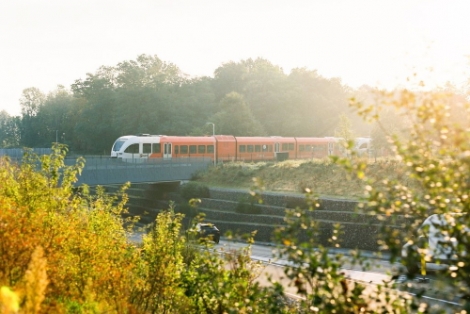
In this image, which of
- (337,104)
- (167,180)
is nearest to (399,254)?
(167,180)

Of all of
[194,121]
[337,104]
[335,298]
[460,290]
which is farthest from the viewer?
[337,104]

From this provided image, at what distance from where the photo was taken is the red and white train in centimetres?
5422

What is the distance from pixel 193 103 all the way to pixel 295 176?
4237 centimetres

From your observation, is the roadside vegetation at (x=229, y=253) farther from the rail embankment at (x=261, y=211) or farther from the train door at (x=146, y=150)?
the train door at (x=146, y=150)

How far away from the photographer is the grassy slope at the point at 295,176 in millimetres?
41125

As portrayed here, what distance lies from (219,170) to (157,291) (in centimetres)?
3930

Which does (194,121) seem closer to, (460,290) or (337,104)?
(337,104)

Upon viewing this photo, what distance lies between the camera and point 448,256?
19.2 feet

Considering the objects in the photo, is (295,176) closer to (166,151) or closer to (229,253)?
(166,151)

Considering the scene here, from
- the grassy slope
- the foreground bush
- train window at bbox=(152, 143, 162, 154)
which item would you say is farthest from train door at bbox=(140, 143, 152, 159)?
the foreground bush

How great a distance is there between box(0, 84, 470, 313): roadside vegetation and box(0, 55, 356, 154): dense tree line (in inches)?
2311

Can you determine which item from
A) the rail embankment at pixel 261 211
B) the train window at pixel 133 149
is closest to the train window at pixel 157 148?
the train window at pixel 133 149

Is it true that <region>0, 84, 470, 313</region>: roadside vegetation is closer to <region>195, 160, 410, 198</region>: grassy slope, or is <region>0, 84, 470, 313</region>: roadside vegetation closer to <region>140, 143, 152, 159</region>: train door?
<region>195, 160, 410, 198</region>: grassy slope

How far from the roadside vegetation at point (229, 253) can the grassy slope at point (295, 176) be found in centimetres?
2397
